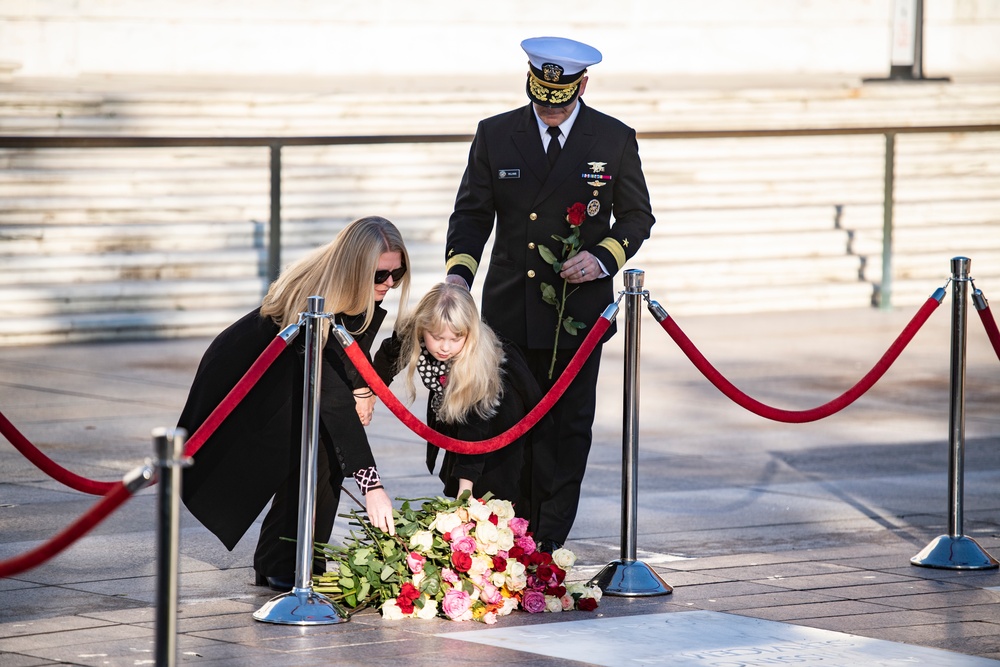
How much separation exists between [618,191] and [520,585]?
1.61 meters

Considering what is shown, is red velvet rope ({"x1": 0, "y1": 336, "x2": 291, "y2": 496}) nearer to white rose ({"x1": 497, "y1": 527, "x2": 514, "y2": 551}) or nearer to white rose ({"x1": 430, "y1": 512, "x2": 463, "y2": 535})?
white rose ({"x1": 430, "y1": 512, "x2": 463, "y2": 535})

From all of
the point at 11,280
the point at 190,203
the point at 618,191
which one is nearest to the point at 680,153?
the point at 190,203

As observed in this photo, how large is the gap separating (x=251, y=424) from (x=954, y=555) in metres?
2.60

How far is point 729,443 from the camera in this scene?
9.15 metres

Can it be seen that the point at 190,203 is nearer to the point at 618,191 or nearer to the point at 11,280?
the point at 11,280

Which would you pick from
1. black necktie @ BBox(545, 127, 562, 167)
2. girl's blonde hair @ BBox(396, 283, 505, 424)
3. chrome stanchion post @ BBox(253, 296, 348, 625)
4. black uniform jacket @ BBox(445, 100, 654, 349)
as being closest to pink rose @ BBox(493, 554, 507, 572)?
chrome stanchion post @ BBox(253, 296, 348, 625)

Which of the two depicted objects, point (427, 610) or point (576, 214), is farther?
point (576, 214)

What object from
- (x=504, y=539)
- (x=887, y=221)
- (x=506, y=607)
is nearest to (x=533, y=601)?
(x=506, y=607)

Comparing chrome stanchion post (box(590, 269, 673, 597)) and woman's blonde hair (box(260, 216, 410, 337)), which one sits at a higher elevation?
woman's blonde hair (box(260, 216, 410, 337))

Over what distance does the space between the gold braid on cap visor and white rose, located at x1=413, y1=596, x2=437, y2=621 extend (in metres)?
1.83

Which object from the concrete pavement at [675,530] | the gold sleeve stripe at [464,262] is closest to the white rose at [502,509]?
the concrete pavement at [675,530]

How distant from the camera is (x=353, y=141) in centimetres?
1298

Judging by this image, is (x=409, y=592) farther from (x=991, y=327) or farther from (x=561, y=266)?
(x=991, y=327)

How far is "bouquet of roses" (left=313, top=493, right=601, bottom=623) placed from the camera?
5508 mm
